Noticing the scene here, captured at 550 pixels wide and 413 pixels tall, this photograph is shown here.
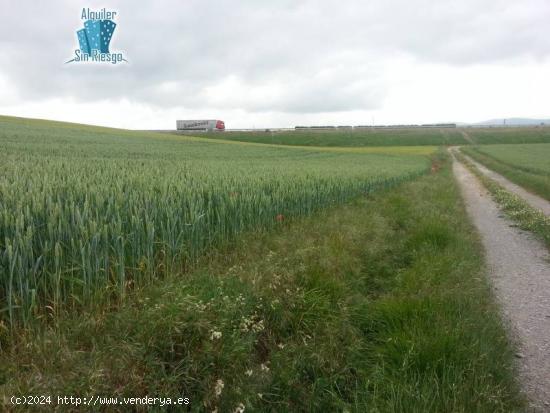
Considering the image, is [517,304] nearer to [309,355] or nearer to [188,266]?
[309,355]

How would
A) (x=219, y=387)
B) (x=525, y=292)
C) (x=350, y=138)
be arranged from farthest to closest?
(x=350, y=138) < (x=525, y=292) < (x=219, y=387)

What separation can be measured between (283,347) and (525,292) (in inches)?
165

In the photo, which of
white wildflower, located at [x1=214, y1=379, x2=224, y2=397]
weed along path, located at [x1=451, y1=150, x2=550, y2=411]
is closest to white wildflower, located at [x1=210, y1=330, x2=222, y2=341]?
white wildflower, located at [x1=214, y1=379, x2=224, y2=397]

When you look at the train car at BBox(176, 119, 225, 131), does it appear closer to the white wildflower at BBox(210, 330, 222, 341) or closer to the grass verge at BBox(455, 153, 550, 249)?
the grass verge at BBox(455, 153, 550, 249)

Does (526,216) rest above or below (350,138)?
below

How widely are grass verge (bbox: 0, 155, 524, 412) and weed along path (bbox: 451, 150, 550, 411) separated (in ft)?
0.76

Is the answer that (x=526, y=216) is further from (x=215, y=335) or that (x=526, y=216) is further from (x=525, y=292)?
(x=215, y=335)

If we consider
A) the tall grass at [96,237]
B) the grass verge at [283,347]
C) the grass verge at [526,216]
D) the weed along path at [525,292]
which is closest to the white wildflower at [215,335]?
the grass verge at [283,347]

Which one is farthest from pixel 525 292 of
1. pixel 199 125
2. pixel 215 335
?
pixel 199 125

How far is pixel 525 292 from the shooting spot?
5492 millimetres

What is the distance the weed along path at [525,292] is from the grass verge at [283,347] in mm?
230

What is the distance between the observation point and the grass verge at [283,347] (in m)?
2.73

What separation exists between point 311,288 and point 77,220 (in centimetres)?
272

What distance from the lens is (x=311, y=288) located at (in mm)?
4438
